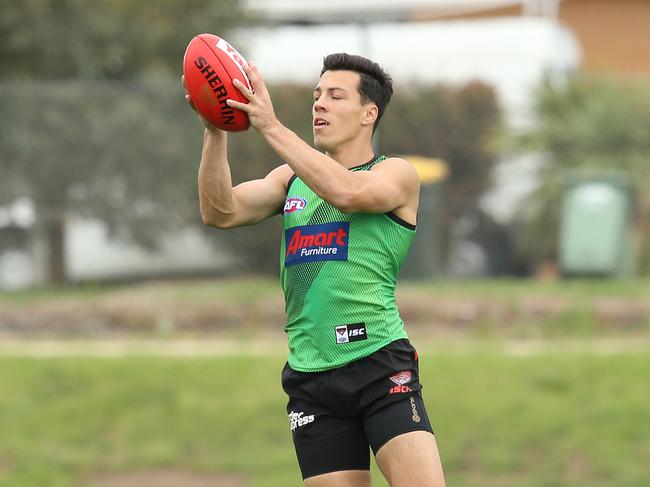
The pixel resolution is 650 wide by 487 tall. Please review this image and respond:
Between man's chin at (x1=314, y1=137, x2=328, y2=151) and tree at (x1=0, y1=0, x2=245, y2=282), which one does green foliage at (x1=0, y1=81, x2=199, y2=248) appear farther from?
man's chin at (x1=314, y1=137, x2=328, y2=151)

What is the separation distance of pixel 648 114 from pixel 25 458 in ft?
33.2

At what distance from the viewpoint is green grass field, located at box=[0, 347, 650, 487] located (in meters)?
10.8

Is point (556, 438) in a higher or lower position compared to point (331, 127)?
lower

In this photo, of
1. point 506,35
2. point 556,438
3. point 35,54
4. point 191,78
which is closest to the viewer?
point 191,78

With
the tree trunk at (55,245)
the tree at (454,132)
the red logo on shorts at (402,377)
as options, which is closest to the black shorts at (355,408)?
the red logo on shorts at (402,377)

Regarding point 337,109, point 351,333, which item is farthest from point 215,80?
point 351,333

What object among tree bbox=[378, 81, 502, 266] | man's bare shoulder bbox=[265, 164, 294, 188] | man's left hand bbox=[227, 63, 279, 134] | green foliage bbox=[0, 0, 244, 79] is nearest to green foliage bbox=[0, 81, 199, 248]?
green foliage bbox=[0, 0, 244, 79]

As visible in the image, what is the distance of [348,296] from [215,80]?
100cm

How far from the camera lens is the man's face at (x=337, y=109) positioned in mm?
5465

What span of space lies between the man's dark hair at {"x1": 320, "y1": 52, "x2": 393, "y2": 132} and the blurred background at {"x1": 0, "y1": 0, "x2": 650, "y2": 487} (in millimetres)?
5696

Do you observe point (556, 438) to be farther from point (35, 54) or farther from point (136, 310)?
point (35, 54)

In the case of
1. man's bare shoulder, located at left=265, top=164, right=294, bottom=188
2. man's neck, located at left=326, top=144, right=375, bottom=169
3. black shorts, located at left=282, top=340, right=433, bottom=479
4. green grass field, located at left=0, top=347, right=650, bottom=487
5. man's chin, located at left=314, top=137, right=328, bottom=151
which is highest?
man's chin, located at left=314, top=137, right=328, bottom=151

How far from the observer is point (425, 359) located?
11938 millimetres

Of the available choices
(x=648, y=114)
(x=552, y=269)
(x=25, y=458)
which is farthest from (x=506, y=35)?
(x=25, y=458)
